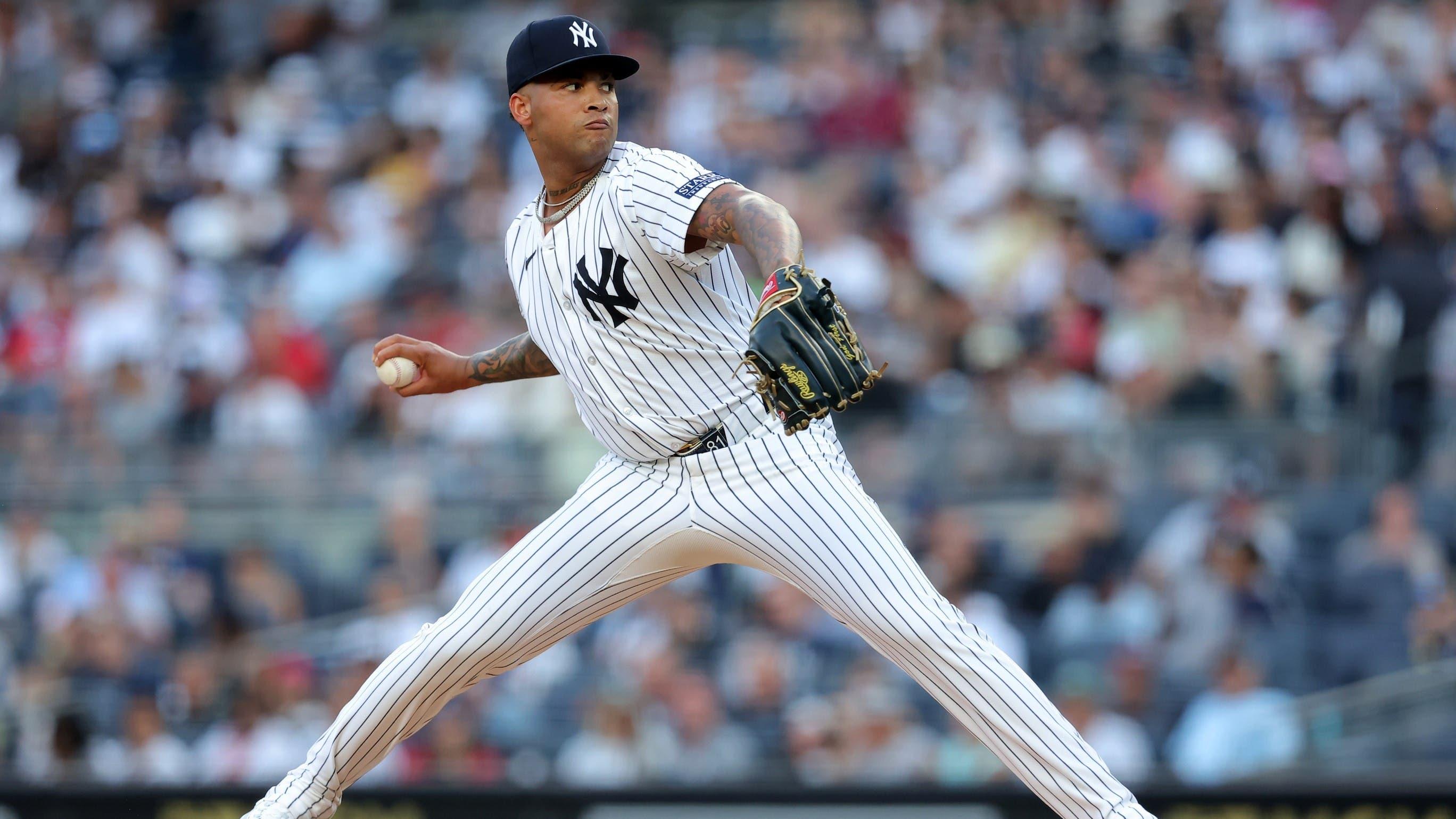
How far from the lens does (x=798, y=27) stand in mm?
10617

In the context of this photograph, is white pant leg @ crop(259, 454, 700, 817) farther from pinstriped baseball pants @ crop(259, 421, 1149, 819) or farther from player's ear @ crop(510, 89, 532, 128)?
player's ear @ crop(510, 89, 532, 128)

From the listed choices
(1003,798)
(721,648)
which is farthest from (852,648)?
(1003,798)

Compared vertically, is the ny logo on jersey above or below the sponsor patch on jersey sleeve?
below

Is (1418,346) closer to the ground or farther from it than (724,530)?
farther from it

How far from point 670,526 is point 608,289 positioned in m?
0.54

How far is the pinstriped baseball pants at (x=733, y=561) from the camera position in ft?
11.8

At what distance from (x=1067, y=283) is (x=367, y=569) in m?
3.71

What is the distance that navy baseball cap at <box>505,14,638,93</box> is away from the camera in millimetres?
3574

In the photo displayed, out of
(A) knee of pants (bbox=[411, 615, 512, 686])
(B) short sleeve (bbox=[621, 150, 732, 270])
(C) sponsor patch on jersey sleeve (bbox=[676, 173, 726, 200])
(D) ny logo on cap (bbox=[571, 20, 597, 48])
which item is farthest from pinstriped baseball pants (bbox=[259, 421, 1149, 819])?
(D) ny logo on cap (bbox=[571, 20, 597, 48])

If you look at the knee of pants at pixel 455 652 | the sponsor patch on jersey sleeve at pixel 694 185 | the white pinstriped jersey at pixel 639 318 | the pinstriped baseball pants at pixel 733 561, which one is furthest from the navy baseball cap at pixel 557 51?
the knee of pants at pixel 455 652

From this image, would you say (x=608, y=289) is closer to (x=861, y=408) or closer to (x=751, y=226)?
(x=751, y=226)

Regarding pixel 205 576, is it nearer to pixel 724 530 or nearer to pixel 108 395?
pixel 108 395

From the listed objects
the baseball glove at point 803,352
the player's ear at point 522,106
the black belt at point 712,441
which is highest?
the player's ear at point 522,106

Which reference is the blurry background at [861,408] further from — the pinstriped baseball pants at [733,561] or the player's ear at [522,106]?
the player's ear at [522,106]
